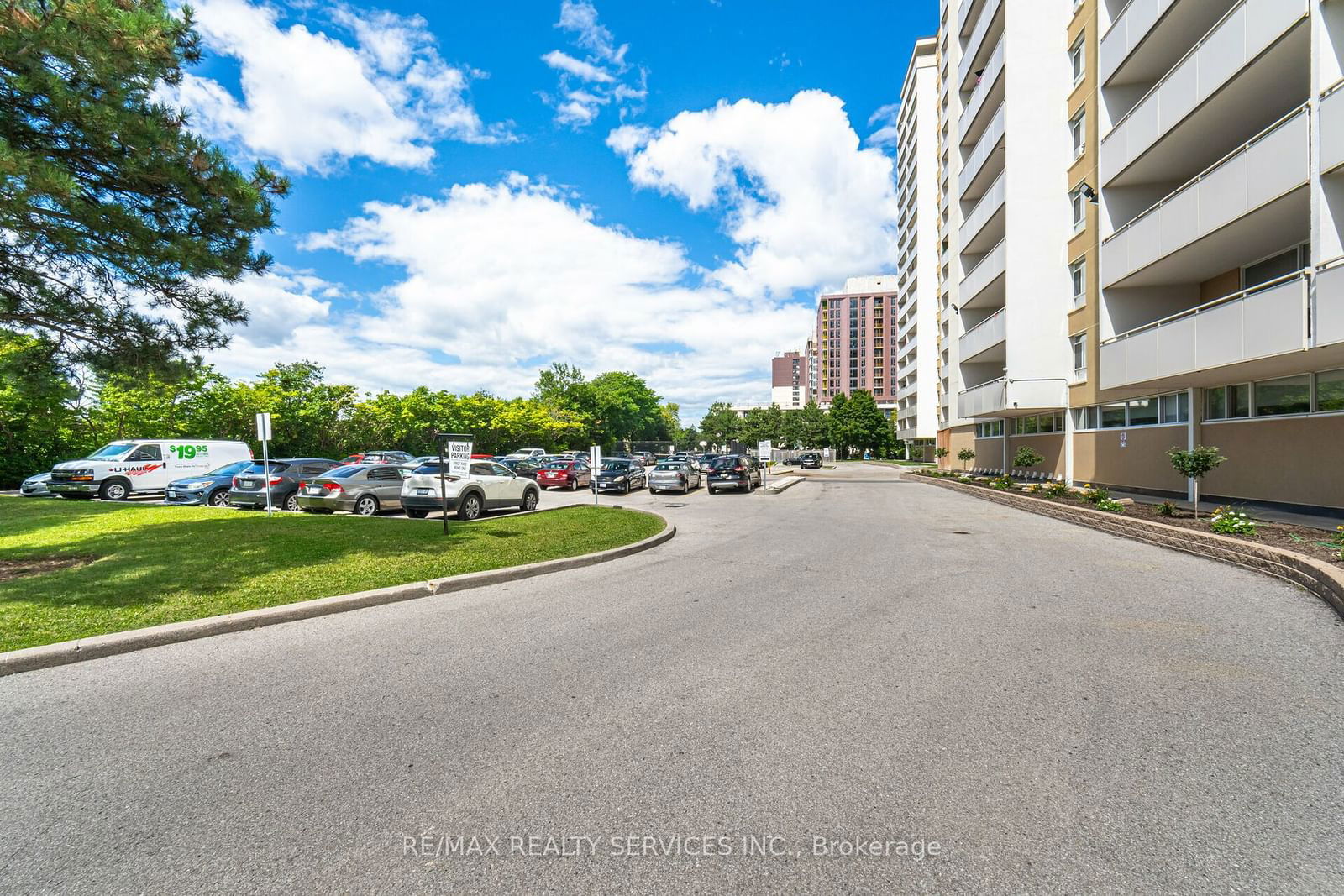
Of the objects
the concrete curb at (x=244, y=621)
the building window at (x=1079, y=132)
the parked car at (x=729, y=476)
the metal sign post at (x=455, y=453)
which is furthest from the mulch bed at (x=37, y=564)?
the building window at (x=1079, y=132)

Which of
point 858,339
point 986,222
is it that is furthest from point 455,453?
point 858,339

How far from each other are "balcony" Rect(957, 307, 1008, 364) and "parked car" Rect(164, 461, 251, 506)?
29522 mm

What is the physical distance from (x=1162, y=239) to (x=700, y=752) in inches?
769

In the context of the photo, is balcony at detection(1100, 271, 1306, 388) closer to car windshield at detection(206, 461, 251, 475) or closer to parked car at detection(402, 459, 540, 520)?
parked car at detection(402, 459, 540, 520)

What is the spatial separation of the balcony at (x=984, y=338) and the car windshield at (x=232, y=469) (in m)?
29.6

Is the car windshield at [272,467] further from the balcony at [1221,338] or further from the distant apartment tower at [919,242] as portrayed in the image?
the distant apartment tower at [919,242]

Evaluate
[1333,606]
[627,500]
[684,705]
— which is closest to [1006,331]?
[627,500]

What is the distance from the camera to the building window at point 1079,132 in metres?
21.8

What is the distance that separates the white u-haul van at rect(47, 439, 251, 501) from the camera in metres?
19.3

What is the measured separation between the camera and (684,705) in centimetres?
406

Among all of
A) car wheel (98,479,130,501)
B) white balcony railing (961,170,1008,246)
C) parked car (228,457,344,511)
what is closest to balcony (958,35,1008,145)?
white balcony railing (961,170,1008,246)

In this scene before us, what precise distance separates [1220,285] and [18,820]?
2481cm

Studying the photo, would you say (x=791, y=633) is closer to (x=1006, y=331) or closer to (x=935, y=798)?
(x=935, y=798)

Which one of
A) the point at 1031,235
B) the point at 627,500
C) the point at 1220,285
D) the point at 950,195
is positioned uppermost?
the point at 950,195
